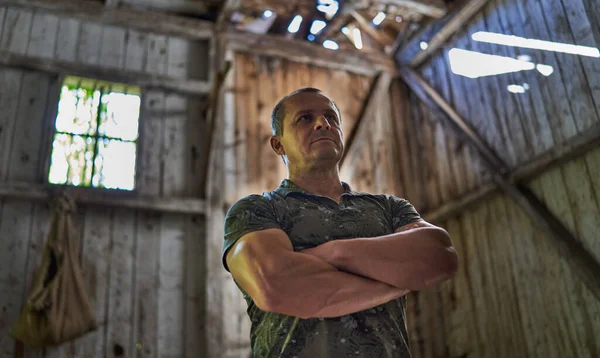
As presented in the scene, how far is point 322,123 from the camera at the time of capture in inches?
77.0

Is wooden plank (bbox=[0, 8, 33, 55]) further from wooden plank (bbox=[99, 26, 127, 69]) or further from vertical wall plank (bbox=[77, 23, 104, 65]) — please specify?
wooden plank (bbox=[99, 26, 127, 69])

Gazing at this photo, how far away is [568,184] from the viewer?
483 centimetres

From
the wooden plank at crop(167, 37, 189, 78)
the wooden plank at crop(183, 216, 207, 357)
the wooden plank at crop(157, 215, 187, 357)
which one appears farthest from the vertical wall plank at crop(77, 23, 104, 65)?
the wooden plank at crop(183, 216, 207, 357)

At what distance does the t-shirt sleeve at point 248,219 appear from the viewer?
164 cm

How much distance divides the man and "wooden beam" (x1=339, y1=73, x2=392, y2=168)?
4958 mm

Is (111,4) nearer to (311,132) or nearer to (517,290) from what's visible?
(311,132)

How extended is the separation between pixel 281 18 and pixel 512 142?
11.0 feet

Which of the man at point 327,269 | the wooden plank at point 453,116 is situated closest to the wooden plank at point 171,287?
the wooden plank at point 453,116

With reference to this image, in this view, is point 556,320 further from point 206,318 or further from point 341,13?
point 341,13

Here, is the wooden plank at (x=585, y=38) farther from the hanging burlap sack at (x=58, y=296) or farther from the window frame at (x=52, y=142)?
the hanging burlap sack at (x=58, y=296)

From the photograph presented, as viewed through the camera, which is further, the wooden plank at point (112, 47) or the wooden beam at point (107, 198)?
the wooden plank at point (112, 47)

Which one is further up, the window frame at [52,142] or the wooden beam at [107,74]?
the wooden beam at [107,74]

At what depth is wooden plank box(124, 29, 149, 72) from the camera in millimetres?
6094

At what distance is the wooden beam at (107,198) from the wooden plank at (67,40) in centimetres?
152
